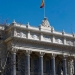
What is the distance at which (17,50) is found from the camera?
52.1 metres

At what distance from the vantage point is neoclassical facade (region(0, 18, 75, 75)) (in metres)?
52.3

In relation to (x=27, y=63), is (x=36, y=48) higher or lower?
higher

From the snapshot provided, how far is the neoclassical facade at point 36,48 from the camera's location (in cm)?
5234

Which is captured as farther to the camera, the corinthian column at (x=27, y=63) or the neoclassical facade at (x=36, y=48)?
the neoclassical facade at (x=36, y=48)

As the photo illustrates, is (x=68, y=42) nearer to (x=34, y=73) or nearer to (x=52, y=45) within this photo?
(x=52, y=45)

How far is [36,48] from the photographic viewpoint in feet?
180

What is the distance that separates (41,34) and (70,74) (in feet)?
46.0

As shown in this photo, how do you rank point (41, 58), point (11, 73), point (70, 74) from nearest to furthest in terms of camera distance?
point (11, 73) < point (41, 58) < point (70, 74)

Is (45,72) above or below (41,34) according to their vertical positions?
below

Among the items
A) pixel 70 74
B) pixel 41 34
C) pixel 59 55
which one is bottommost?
pixel 70 74

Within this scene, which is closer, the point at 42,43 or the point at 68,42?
the point at 42,43

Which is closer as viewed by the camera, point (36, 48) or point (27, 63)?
point (27, 63)

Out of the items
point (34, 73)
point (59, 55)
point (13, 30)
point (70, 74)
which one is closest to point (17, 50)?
point (13, 30)

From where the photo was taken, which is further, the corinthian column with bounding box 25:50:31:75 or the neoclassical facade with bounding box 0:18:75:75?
the neoclassical facade with bounding box 0:18:75:75
